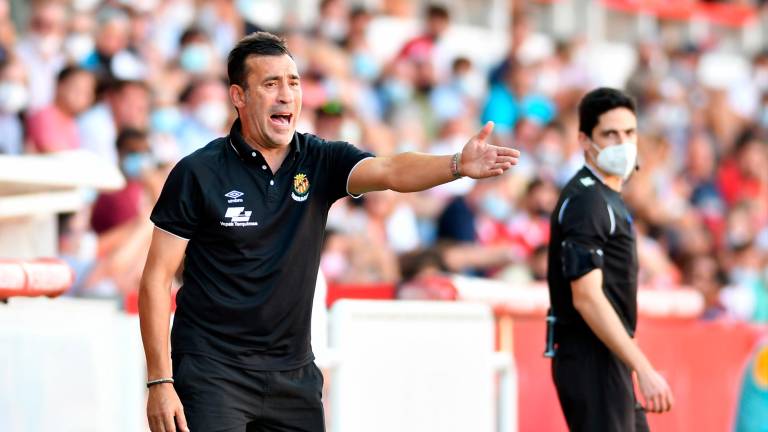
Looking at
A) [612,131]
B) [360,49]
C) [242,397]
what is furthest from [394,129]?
[242,397]

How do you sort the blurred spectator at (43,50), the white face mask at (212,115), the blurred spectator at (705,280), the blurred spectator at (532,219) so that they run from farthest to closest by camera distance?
the blurred spectator at (705,280) → the blurred spectator at (532,219) → the white face mask at (212,115) → the blurred spectator at (43,50)

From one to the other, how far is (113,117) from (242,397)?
6158 millimetres

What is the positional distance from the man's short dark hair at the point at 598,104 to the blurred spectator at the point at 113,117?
4826 millimetres

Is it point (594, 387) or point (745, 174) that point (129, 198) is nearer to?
point (594, 387)

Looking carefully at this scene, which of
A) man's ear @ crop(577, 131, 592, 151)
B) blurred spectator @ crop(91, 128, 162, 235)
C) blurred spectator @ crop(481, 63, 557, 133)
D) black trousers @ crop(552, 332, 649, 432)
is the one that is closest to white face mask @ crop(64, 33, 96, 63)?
blurred spectator @ crop(91, 128, 162, 235)

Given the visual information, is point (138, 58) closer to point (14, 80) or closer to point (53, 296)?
point (14, 80)

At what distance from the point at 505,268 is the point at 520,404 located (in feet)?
9.25

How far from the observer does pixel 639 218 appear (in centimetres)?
1505

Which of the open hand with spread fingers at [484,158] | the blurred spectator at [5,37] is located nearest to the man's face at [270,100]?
the open hand with spread fingers at [484,158]

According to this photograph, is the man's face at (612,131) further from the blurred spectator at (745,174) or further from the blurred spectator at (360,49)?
the blurred spectator at (745,174)

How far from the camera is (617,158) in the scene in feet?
21.5

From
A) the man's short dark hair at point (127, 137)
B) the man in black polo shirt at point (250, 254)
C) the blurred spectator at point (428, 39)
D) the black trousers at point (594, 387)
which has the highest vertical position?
the blurred spectator at point (428, 39)

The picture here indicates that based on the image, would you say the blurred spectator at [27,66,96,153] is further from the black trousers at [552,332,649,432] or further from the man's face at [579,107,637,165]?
the black trousers at [552,332,649,432]

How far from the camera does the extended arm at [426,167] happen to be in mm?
4793
